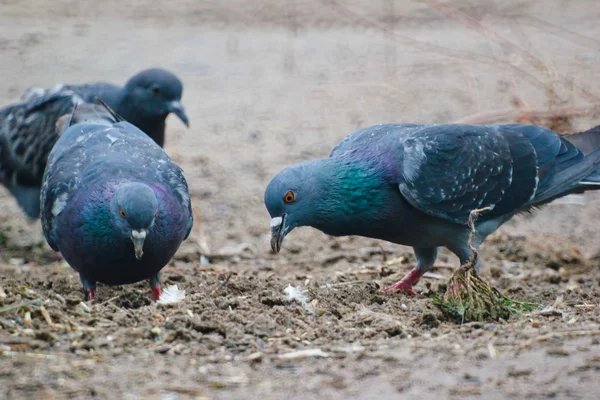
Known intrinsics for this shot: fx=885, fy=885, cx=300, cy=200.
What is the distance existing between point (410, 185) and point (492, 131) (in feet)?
3.53

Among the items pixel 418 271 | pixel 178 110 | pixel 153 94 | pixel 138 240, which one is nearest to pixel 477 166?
pixel 418 271

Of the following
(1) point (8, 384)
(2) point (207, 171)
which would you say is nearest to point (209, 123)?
(2) point (207, 171)

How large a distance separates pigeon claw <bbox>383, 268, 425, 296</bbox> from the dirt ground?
18 cm

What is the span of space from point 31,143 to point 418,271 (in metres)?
3.77

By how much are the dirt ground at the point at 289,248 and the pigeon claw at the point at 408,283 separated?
0.60 feet

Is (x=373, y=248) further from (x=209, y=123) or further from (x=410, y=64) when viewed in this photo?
(x=410, y=64)

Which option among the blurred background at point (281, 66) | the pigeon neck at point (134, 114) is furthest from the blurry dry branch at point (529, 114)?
the pigeon neck at point (134, 114)

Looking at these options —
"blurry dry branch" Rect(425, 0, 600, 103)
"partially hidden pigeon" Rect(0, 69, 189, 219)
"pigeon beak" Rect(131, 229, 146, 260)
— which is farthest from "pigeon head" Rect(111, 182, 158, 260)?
"blurry dry branch" Rect(425, 0, 600, 103)

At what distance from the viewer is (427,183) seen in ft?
20.1

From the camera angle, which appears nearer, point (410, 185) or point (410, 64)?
point (410, 185)

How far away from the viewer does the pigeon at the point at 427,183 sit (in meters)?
5.80

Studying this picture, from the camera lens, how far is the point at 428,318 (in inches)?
201

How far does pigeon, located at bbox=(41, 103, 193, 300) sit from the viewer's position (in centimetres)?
543

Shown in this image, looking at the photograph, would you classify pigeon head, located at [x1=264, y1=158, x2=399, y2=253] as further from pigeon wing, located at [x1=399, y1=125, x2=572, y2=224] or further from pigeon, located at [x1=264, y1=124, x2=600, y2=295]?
pigeon wing, located at [x1=399, y1=125, x2=572, y2=224]
